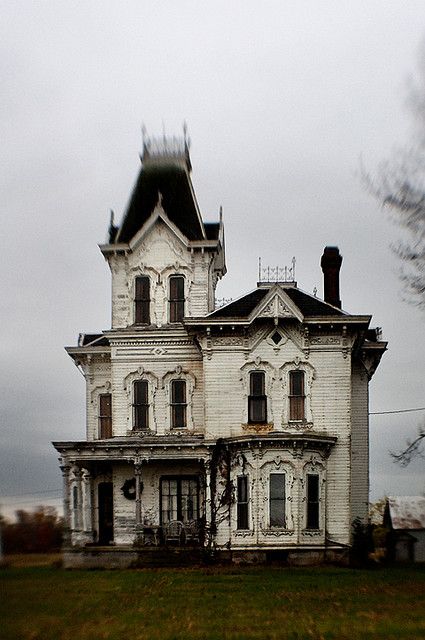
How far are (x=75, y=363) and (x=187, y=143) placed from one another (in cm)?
1038

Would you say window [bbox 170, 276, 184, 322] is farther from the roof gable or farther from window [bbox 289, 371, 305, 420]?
window [bbox 289, 371, 305, 420]

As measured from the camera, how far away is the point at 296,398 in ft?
121

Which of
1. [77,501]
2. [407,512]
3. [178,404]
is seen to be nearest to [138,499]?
[77,501]

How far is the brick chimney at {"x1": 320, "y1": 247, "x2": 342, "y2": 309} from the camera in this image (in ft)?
134

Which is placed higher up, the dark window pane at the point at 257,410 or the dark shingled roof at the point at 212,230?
the dark shingled roof at the point at 212,230

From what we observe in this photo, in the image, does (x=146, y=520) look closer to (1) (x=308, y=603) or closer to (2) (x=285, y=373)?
(2) (x=285, y=373)

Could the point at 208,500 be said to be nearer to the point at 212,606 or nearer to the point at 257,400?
the point at 257,400

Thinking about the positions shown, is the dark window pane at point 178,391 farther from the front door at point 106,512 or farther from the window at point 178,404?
the front door at point 106,512

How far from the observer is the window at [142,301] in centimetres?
3956

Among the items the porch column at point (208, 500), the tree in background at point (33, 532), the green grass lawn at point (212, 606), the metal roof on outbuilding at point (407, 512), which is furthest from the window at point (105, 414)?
the tree in background at point (33, 532)

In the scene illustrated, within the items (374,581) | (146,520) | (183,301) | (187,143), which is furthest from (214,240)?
(374,581)

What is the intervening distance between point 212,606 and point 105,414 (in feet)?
73.8

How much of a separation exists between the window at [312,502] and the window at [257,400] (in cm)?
279

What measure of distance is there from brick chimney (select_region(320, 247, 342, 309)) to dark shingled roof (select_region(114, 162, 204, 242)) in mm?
5427
